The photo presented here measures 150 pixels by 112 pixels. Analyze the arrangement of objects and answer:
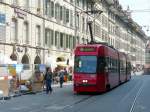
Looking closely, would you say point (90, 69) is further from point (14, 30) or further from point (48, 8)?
point (48, 8)

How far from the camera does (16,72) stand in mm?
32312

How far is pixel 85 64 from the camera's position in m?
31.5

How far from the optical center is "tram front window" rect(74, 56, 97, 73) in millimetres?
31266

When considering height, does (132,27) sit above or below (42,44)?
above

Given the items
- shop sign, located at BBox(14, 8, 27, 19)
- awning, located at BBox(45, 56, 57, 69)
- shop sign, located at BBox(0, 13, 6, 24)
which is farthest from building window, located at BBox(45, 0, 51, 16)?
shop sign, located at BBox(0, 13, 6, 24)

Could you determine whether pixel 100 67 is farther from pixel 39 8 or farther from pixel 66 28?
pixel 66 28

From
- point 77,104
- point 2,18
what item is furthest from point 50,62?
point 77,104

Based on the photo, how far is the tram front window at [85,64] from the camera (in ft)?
103

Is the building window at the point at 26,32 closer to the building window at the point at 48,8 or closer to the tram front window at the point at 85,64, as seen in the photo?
the building window at the point at 48,8

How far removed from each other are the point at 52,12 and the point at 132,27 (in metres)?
91.8

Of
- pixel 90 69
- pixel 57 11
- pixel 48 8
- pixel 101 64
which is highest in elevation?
pixel 57 11

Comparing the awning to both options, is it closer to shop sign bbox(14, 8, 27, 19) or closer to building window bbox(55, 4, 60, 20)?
building window bbox(55, 4, 60, 20)

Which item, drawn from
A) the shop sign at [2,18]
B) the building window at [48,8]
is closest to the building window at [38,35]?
the building window at [48,8]

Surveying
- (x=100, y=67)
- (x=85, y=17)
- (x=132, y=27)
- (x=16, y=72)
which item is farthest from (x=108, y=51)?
(x=132, y=27)
